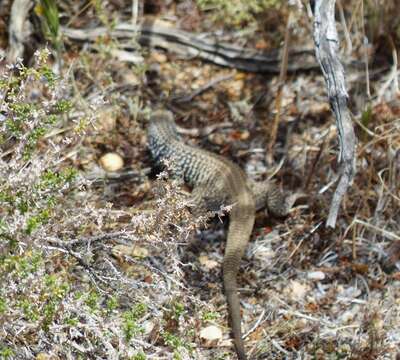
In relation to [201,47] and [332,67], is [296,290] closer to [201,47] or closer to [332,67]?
[332,67]

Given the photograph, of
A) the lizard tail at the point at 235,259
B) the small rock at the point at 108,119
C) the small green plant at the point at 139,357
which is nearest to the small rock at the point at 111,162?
the small rock at the point at 108,119

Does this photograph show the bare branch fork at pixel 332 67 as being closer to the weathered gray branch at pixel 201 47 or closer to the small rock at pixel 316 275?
the small rock at pixel 316 275

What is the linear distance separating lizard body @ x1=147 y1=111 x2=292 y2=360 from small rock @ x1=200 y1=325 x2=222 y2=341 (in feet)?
0.84

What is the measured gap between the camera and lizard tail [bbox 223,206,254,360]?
4.31m

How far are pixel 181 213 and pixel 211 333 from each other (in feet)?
3.36

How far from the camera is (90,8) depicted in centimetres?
659

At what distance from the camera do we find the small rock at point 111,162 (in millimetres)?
5543

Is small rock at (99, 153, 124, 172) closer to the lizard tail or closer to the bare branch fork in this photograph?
the lizard tail

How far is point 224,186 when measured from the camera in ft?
17.6

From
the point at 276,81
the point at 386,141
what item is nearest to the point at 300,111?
the point at 276,81

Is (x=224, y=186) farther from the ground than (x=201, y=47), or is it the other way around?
(x=201, y=47)

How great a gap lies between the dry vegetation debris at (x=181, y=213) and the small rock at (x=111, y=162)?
0.07 m

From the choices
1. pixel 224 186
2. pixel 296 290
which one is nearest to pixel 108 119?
pixel 224 186

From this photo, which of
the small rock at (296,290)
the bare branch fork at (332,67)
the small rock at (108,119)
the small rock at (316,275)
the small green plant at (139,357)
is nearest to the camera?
the small green plant at (139,357)
